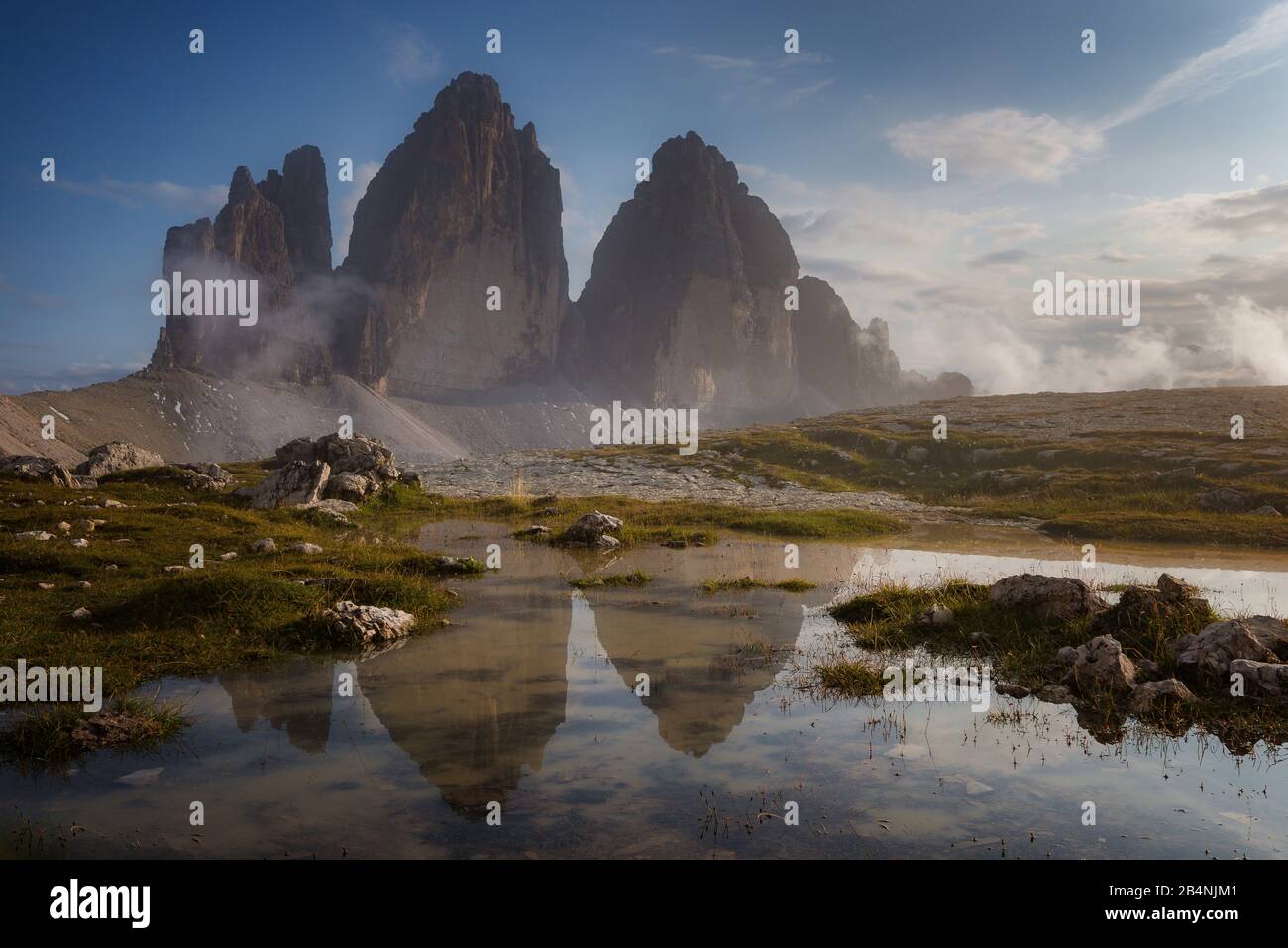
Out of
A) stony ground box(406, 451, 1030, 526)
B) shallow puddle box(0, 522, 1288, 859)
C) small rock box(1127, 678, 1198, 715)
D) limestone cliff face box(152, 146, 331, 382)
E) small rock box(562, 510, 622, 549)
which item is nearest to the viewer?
shallow puddle box(0, 522, 1288, 859)

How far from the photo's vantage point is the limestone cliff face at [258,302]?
15900 centimetres

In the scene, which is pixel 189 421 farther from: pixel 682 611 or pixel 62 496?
pixel 682 611

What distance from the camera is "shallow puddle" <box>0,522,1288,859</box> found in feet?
21.6

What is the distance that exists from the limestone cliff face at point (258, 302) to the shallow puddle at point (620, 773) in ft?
549

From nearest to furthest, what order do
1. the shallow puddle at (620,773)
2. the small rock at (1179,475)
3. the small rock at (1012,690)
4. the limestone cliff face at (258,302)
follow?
the shallow puddle at (620,773) → the small rock at (1012,690) → the small rock at (1179,475) → the limestone cliff face at (258,302)

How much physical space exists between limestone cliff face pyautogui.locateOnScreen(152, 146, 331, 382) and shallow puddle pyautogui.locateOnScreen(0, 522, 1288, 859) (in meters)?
167

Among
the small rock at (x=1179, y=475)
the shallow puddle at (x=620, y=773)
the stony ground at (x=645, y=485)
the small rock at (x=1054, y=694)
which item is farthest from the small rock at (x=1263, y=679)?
the small rock at (x=1179, y=475)

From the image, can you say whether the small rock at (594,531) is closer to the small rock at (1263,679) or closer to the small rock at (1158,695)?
the small rock at (1158,695)

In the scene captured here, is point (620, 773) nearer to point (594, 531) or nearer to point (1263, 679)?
point (1263, 679)

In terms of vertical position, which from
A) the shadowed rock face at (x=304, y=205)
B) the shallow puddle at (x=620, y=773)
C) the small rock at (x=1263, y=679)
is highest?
the shadowed rock face at (x=304, y=205)

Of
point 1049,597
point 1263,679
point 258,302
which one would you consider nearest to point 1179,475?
point 1049,597

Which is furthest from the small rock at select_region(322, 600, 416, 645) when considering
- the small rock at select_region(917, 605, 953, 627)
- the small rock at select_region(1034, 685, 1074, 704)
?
the small rock at select_region(1034, 685, 1074, 704)

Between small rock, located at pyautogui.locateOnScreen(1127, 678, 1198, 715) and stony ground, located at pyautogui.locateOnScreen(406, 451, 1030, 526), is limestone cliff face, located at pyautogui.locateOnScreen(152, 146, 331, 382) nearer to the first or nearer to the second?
stony ground, located at pyautogui.locateOnScreen(406, 451, 1030, 526)
